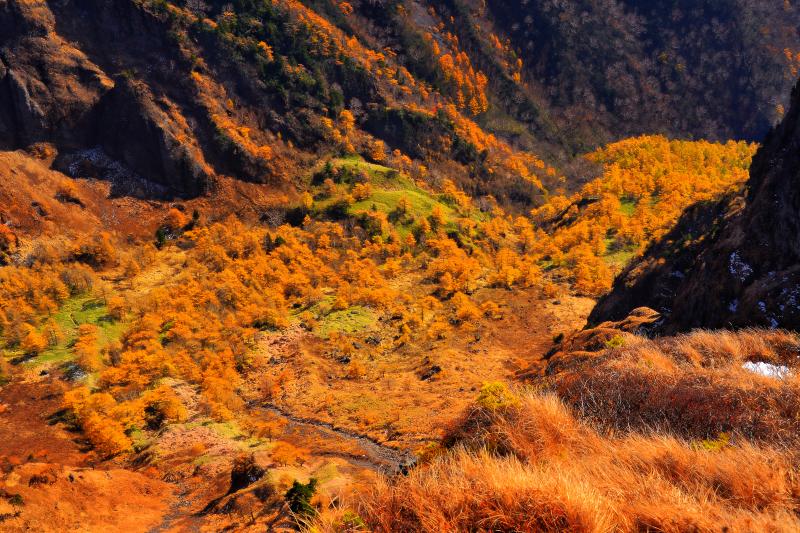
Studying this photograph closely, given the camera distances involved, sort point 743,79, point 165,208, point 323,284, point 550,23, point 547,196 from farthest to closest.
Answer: point 550,23
point 743,79
point 547,196
point 165,208
point 323,284

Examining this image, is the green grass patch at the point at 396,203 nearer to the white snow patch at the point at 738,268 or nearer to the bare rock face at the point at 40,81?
the bare rock face at the point at 40,81

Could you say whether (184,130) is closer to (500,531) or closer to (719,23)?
(500,531)

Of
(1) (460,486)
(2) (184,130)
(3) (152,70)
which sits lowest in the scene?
(2) (184,130)

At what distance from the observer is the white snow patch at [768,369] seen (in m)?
6.54

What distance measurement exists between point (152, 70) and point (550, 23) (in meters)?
132

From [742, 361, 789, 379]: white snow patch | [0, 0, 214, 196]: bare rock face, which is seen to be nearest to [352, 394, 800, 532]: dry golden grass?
[742, 361, 789, 379]: white snow patch

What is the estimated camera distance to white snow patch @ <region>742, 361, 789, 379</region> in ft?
21.5

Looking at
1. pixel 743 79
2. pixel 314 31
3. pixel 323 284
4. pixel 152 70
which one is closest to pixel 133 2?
pixel 152 70

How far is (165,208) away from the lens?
61875mm

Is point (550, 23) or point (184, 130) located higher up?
point (550, 23)

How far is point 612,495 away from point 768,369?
5886 mm

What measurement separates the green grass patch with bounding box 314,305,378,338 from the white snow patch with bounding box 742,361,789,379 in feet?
115

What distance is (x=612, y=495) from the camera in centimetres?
318

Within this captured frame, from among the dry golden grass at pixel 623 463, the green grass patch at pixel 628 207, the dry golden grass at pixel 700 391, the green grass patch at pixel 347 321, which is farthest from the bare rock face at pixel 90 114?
the green grass patch at pixel 628 207
